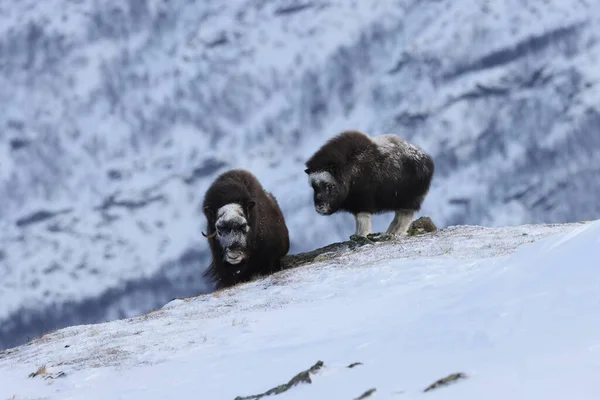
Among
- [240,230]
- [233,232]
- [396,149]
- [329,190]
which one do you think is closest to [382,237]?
[329,190]

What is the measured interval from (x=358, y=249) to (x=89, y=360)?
6.65m

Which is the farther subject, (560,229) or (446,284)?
(560,229)

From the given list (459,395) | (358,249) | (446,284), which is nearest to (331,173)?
(358,249)

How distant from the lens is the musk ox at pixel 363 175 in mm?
18359

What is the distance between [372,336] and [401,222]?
11027 millimetres

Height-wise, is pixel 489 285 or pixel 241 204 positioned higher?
pixel 241 204

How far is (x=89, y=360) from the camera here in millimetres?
10875

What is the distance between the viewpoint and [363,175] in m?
18.5

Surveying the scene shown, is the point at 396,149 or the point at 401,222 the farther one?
the point at 401,222

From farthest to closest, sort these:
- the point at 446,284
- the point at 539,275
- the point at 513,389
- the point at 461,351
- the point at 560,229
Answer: the point at 560,229, the point at 446,284, the point at 539,275, the point at 461,351, the point at 513,389

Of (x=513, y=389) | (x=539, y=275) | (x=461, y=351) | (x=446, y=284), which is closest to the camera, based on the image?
(x=513, y=389)

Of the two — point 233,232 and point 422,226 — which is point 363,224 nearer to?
point 422,226

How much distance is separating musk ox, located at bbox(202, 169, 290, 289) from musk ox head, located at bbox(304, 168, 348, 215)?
3.64 ft

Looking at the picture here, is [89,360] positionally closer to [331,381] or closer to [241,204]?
[331,381]
